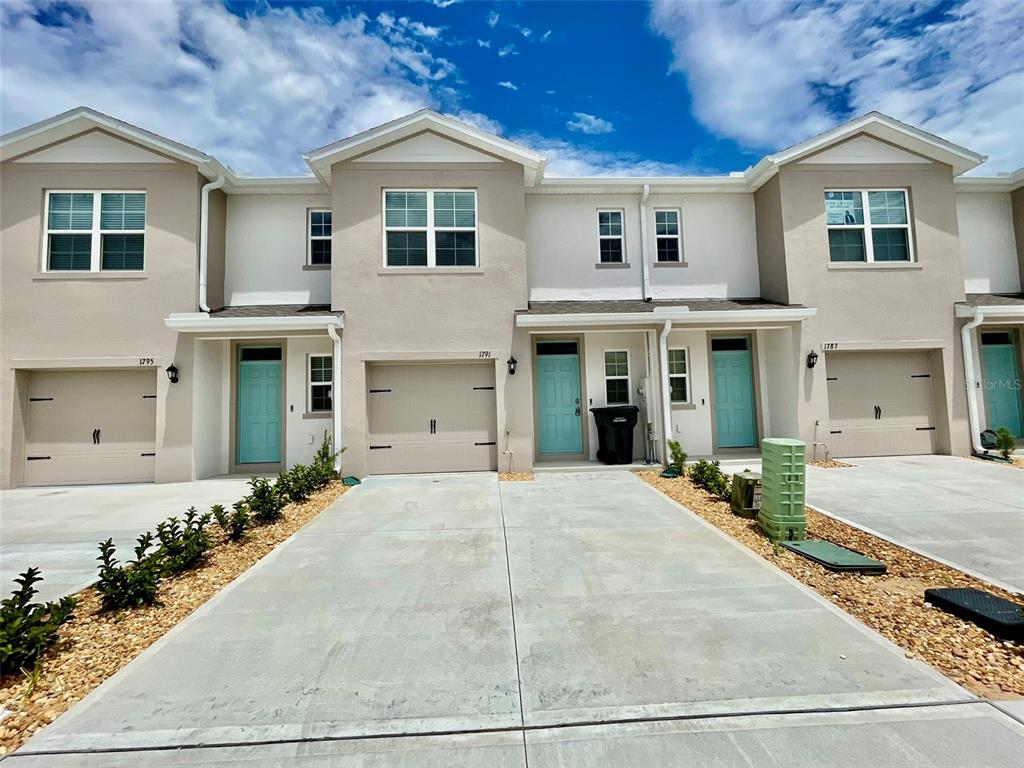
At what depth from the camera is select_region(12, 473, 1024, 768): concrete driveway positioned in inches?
87.8

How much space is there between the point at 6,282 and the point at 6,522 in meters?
5.25

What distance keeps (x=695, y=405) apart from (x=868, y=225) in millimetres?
5164

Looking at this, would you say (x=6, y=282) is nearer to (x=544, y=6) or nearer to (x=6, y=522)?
(x=6, y=522)

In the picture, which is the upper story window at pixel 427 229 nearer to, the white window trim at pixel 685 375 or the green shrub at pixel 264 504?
the white window trim at pixel 685 375

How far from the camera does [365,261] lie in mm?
9453

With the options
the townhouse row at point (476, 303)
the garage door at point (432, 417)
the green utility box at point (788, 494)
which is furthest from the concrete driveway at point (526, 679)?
the townhouse row at point (476, 303)

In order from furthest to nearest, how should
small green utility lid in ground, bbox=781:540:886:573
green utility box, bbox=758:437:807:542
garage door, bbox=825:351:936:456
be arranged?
garage door, bbox=825:351:936:456
green utility box, bbox=758:437:807:542
small green utility lid in ground, bbox=781:540:886:573

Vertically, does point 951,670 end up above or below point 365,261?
below

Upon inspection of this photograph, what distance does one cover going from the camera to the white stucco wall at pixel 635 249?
10.8 meters

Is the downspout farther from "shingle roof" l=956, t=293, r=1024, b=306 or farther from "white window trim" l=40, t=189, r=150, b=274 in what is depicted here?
"white window trim" l=40, t=189, r=150, b=274

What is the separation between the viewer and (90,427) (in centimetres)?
933

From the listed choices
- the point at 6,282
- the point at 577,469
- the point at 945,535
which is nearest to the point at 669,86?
the point at 577,469

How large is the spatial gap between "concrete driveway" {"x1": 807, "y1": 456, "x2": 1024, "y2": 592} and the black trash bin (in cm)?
315

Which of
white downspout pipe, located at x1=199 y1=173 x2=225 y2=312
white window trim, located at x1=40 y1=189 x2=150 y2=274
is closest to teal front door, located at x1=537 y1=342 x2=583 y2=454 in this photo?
white downspout pipe, located at x1=199 y1=173 x2=225 y2=312
